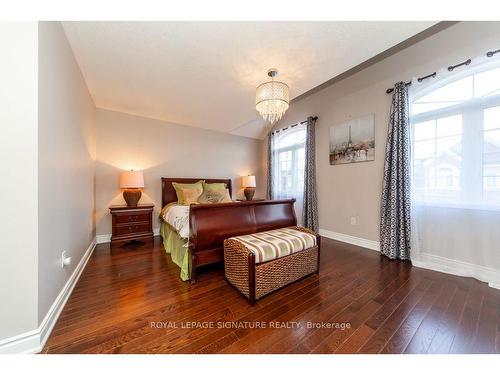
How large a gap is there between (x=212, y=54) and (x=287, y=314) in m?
2.51

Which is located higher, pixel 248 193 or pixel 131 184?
pixel 131 184

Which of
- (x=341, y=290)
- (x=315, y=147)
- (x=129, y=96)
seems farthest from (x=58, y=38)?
(x=315, y=147)

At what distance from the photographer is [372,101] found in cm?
276

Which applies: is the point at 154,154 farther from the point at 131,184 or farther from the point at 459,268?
the point at 459,268

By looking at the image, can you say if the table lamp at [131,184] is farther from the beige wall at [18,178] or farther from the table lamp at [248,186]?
the table lamp at [248,186]

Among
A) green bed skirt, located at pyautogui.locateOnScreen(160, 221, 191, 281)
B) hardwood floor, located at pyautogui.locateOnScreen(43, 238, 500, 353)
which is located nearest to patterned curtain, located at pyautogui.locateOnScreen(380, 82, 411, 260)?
hardwood floor, located at pyautogui.locateOnScreen(43, 238, 500, 353)

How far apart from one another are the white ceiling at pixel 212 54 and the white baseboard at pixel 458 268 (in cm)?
246

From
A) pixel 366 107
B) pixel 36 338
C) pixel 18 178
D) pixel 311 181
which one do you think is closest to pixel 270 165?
pixel 311 181

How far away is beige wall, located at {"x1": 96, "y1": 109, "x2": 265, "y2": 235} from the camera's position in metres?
3.16

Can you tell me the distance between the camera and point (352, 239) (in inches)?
120

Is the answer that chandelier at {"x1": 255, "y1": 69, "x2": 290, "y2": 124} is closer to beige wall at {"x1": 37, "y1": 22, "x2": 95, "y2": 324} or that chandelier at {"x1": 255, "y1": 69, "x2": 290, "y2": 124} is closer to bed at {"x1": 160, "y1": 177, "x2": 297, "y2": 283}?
bed at {"x1": 160, "y1": 177, "x2": 297, "y2": 283}

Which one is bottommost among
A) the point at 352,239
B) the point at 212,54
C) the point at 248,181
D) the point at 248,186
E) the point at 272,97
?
the point at 352,239

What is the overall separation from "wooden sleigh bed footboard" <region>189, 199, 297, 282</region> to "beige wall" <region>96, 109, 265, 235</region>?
7.03 ft

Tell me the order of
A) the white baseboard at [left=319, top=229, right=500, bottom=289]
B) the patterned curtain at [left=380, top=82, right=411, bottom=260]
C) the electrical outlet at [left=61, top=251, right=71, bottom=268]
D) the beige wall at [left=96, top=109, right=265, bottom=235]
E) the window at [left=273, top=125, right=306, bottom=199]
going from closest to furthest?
the electrical outlet at [left=61, top=251, right=71, bottom=268] → the white baseboard at [left=319, top=229, right=500, bottom=289] → the patterned curtain at [left=380, top=82, right=411, bottom=260] → the beige wall at [left=96, top=109, right=265, bottom=235] → the window at [left=273, top=125, right=306, bottom=199]
